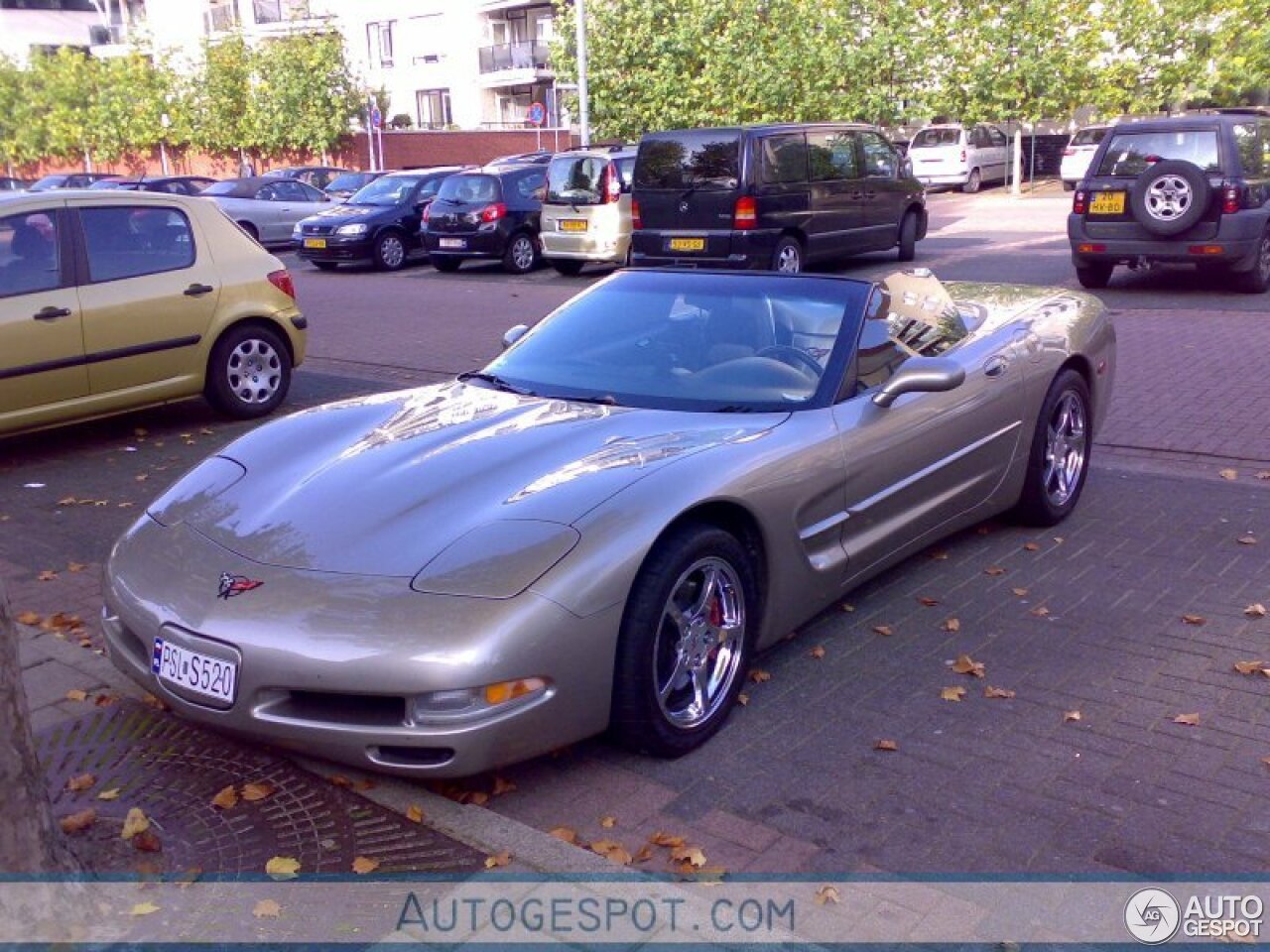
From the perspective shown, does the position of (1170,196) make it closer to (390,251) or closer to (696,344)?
(696,344)

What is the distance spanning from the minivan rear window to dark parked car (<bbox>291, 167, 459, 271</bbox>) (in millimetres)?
5933

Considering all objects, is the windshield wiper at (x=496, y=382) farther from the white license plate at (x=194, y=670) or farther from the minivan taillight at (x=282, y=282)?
the minivan taillight at (x=282, y=282)

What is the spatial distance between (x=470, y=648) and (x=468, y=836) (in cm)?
51

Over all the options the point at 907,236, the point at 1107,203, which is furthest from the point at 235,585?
the point at 907,236

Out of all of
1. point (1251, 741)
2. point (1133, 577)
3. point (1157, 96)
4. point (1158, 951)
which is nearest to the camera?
point (1158, 951)

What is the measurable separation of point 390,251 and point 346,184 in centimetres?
640

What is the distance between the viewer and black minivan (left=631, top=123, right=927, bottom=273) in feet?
52.0

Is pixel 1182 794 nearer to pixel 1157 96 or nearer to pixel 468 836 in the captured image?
pixel 468 836

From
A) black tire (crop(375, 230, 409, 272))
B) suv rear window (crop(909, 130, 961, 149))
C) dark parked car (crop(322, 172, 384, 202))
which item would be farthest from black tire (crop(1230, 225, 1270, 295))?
suv rear window (crop(909, 130, 961, 149))

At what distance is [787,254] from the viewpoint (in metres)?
16.4

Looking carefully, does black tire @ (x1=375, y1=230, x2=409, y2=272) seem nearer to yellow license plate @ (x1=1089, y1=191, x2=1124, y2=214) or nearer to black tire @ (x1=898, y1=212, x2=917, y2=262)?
black tire @ (x1=898, y1=212, x2=917, y2=262)

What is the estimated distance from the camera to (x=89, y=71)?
4809cm

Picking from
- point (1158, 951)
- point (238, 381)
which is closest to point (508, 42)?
point (238, 381)

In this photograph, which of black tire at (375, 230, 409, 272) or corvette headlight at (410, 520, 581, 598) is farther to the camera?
black tire at (375, 230, 409, 272)
